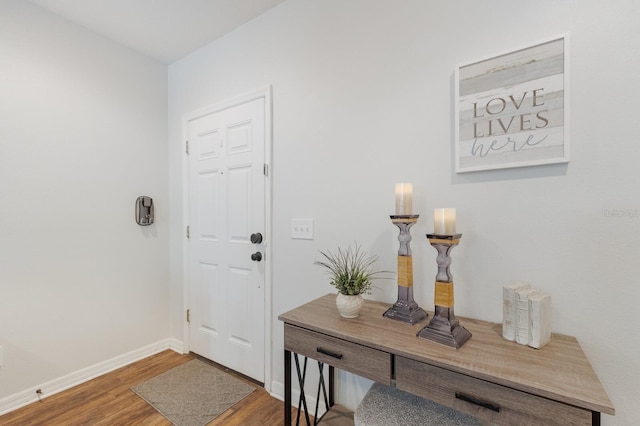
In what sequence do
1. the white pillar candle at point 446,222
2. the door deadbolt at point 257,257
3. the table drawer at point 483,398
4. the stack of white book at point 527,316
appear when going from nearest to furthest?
the table drawer at point 483,398
the stack of white book at point 527,316
the white pillar candle at point 446,222
the door deadbolt at point 257,257

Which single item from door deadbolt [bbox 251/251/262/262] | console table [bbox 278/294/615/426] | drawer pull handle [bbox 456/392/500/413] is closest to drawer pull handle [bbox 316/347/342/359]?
console table [bbox 278/294/615/426]

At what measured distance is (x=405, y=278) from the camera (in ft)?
4.25

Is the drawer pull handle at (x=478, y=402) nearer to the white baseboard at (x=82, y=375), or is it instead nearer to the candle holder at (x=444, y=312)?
the candle holder at (x=444, y=312)

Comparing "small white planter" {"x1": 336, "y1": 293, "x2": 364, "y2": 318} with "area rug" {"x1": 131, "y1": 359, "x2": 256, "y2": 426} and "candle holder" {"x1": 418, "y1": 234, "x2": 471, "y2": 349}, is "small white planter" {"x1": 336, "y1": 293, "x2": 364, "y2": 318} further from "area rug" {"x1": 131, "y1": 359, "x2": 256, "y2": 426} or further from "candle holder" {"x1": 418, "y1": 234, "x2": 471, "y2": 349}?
"area rug" {"x1": 131, "y1": 359, "x2": 256, "y2": 426}

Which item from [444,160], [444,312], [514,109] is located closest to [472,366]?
[444,312]

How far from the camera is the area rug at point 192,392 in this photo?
1.76 meters

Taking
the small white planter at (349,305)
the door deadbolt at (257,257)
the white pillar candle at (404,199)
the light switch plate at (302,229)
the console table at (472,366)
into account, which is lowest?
the console table at (472,366)

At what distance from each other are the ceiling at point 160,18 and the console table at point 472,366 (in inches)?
80.3

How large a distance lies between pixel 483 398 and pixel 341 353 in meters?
0.51

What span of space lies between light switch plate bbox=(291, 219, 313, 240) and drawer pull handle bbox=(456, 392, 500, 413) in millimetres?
1110

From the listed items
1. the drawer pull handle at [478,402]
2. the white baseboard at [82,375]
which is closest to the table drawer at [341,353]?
the drawer pull handle at [478,402]

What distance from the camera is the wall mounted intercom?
2482 millimetres

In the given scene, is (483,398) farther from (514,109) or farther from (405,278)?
(514,109)

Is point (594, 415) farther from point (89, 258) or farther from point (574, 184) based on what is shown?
point (89, 258)
